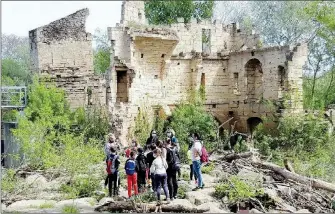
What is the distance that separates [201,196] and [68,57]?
9603 millimetres

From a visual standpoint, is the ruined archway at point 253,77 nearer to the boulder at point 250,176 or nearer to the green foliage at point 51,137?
the green foliage at point 51,137

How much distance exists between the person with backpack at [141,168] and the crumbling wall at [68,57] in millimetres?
7640

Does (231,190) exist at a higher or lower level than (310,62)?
lower

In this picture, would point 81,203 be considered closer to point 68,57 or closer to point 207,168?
point 207,168

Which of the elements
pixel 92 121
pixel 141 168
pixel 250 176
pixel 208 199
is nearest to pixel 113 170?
pixel 141 168

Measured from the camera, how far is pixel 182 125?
60.6ft

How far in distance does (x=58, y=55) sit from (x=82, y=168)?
711cm

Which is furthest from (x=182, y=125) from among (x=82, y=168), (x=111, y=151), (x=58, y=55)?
(x=111, y=151)

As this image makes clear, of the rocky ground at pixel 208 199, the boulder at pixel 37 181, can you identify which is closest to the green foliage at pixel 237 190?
the rocky ground at pixel 208 199

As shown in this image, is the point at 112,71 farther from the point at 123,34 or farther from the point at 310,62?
the point at 310,62

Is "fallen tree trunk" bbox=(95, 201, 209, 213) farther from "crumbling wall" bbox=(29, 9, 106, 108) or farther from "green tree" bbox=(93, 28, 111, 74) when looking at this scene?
"green tree" bbox=(93, 28, 111, 74)

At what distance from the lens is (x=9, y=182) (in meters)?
12.1

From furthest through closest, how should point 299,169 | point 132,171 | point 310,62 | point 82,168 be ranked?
point 310,62, point 299,169, point 82,168, point 132,171

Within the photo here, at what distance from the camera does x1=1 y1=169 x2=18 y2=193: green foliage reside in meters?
11.8
